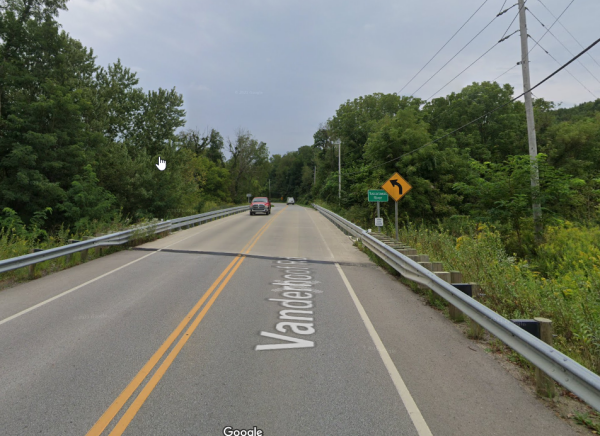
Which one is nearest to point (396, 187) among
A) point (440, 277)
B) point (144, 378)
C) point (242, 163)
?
point (440, 277)

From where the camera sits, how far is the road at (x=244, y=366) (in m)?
3.13

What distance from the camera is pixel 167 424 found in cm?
307

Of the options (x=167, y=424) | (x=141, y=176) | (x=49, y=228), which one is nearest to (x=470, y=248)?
(x=167, y=424)

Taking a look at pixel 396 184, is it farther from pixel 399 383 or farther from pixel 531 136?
pixel 399 383

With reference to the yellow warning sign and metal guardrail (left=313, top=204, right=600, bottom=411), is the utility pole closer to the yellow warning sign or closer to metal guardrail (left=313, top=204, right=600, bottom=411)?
the yellow warning sign

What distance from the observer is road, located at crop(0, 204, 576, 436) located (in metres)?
3.13

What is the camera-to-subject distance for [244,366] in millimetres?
4188

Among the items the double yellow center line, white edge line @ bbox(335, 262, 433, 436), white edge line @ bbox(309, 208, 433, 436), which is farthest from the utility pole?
the double yellow center line

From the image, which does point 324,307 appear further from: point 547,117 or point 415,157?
point 547,117

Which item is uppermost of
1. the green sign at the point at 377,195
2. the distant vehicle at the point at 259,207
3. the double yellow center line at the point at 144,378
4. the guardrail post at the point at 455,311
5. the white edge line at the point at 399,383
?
the green sign at the point at 377,195

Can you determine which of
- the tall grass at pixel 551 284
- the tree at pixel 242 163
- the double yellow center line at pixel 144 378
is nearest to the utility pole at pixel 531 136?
the tall grass at pixel 551 284

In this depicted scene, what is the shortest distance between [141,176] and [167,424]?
99.1ft

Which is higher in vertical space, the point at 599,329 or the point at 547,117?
the point at 547,117

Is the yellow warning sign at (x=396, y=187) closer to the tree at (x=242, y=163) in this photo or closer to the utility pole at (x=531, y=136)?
the utility pole at (x=531, y=136)
